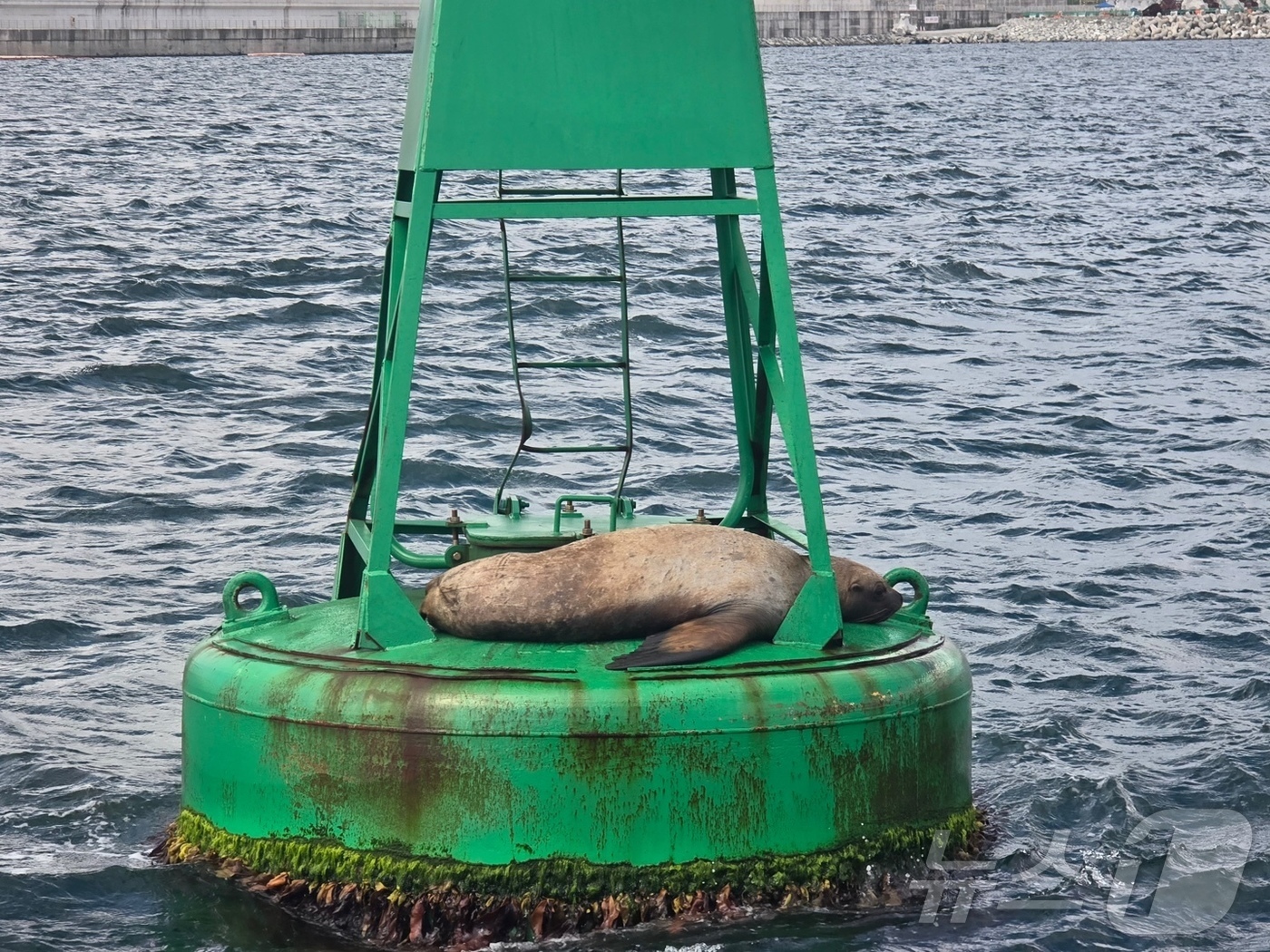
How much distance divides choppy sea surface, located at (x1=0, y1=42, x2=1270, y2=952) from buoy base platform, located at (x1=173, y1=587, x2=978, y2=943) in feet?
0.72

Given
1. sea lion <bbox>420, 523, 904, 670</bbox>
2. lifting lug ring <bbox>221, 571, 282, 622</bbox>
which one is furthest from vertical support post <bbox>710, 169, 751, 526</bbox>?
lifting lug ring <bbox>221, 571, 282, 622</bbox>

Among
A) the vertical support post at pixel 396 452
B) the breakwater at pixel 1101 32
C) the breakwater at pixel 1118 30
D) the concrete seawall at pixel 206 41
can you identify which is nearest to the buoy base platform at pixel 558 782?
the vertical support post at pixel 396 452

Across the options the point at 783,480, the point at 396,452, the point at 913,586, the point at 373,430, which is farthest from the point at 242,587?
the point at 783,480

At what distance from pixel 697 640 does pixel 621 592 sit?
49cm

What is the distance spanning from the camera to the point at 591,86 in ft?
24.9

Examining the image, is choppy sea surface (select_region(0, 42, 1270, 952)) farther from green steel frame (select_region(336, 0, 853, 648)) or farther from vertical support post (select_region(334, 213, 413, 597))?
green steel frame (select_region(336, 0, 853, 648))

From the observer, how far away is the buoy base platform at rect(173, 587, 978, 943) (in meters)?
7.07

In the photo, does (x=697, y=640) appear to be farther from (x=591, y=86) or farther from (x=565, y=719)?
(x=591, y=86)

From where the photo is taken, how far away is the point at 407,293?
24.6 feet

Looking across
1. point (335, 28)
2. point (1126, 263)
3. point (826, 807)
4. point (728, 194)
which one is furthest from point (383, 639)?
point (335, 28)

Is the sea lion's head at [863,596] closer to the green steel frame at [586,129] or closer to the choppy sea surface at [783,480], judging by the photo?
the green steel frame at [586,129]

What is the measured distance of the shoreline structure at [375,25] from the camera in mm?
95375

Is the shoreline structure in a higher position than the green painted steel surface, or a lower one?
higher

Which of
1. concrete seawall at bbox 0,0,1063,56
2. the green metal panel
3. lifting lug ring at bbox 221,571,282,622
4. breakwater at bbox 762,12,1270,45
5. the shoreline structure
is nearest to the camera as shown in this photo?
the green metal panel
